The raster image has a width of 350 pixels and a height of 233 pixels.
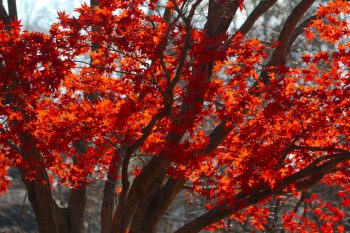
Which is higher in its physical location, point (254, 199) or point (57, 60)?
point (57, 60)

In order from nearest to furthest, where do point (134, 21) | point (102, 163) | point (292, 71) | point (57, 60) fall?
point (57, 60) → point (134, 21) → point (292, 71) → point (102, 163)

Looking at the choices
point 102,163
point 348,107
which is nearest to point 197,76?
point 348,107

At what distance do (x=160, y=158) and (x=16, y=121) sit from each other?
1689 mm

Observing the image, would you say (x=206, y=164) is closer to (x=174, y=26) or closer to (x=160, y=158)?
(x=160, y=158)

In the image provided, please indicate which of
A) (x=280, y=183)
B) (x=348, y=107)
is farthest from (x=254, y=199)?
(x=348, y=107)

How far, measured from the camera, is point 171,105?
5.42 m

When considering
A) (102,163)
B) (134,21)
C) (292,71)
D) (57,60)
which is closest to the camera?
(57,60)

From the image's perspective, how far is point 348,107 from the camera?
19.7 ft

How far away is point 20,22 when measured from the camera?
578 centimetres

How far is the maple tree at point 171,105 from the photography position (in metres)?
5.58

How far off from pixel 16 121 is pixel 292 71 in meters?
3.28

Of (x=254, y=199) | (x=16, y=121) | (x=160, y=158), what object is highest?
(x=16, y=121)

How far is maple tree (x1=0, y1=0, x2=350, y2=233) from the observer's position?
5.58 meters

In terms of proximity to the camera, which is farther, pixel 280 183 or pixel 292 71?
pixel 292 71
